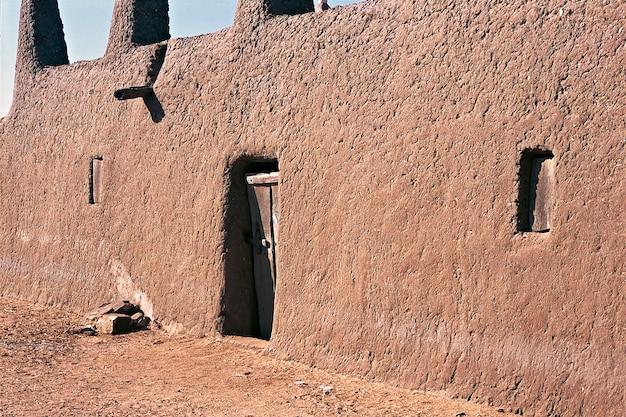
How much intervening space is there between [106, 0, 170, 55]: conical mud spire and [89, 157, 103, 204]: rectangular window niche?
119 cm

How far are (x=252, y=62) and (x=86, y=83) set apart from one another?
114 inches

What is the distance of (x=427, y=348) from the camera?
18.3ft

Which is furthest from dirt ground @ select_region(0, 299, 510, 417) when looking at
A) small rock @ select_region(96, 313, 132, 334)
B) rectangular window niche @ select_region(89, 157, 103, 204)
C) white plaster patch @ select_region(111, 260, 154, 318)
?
rectangular window niche @ select_region(89, 157, 103, 204)

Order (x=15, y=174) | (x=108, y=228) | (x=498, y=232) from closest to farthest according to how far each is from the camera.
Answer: (x=498, y=232) < (x=108, y=228) < (x=15, y=174)

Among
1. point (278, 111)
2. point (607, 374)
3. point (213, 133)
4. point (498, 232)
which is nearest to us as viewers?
point (607, 374)

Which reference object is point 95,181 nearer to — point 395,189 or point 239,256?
point 239,256

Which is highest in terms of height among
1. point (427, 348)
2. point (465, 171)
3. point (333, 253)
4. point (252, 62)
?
point (252, 62)

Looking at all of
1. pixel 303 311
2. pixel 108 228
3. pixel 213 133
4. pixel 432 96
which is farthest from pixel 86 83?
pixel 432 96

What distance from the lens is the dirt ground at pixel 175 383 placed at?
5.40m

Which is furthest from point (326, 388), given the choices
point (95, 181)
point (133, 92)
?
point (95, 181)

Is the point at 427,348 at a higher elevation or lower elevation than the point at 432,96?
lower

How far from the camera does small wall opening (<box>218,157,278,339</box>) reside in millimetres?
7211

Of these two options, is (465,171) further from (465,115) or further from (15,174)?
(15,174)

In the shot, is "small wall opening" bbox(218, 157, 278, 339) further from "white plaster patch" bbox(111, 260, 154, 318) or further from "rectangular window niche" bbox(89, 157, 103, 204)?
"rectangular window niche" bbox(89, 157, 103, 204)
